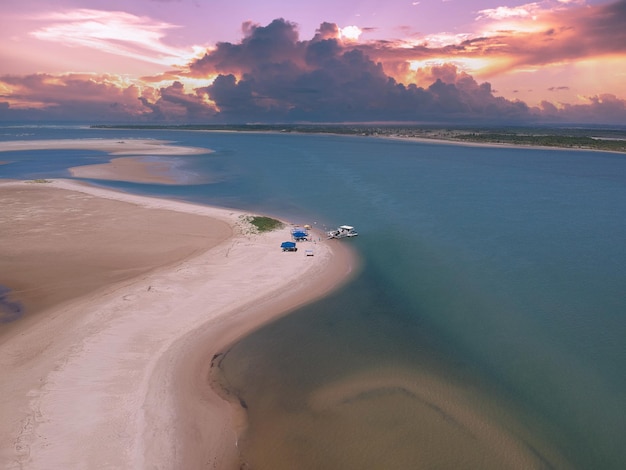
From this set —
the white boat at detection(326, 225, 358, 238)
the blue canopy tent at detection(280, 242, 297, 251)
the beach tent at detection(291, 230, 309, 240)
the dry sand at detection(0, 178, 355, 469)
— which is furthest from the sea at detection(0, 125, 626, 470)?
the blue canopy tent at detection(280, 242, 297, 251)

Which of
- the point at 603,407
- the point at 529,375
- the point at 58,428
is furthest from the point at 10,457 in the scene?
the point at 603,407

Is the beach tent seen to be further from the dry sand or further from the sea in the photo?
the sea

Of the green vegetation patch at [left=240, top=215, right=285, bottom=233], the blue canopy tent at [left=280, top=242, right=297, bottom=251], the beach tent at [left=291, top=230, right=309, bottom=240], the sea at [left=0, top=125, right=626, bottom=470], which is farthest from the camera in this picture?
the green vegetation patch at [left=240, top=215, right=285, bottom=233]

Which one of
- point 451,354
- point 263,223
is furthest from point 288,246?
point 451,354

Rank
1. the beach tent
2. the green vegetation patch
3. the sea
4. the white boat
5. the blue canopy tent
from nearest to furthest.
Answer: the sea
the blue canopy tent
the beach tent
the green vegetation patch
the white boat

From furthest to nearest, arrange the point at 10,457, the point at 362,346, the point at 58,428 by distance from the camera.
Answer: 1. the point at 362,346
2. the point at 58,428
3. the point at 10,457

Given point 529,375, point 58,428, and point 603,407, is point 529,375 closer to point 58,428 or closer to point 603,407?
point 603,407
